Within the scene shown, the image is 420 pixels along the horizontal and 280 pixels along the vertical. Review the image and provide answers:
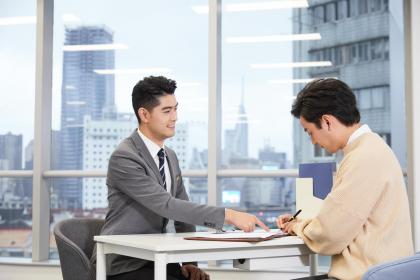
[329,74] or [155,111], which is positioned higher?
[329,74]

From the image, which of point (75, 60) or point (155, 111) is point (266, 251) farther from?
point (75, 60)

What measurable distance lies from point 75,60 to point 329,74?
2.04 meters

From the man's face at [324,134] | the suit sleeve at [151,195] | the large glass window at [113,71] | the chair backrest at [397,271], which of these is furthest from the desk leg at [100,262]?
A: the large glass window at [113,71]

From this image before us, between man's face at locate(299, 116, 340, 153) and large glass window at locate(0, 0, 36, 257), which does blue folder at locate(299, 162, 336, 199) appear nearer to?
man's face at locate(299, 116, 340, 153)

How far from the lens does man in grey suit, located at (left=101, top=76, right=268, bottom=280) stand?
238 cm

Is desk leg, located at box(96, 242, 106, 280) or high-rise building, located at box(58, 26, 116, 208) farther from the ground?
high-rise building, located at box(58, 26, 116, 208)

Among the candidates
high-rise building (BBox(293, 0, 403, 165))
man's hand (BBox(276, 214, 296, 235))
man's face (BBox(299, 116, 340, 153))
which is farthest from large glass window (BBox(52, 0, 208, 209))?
man's face (BBox(299, 116, 340, 153))

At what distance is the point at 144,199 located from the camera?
2430 mm

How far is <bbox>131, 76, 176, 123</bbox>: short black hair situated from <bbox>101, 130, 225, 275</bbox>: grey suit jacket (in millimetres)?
156

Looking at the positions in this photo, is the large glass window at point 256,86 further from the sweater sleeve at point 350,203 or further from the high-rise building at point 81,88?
the sweater sleeve at point 350,203

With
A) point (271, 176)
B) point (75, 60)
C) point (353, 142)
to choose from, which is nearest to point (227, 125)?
point (271, 176)

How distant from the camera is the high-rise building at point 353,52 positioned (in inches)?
165

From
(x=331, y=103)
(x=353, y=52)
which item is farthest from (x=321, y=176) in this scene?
(x=353, y=52)

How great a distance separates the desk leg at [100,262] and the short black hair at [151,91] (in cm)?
70
